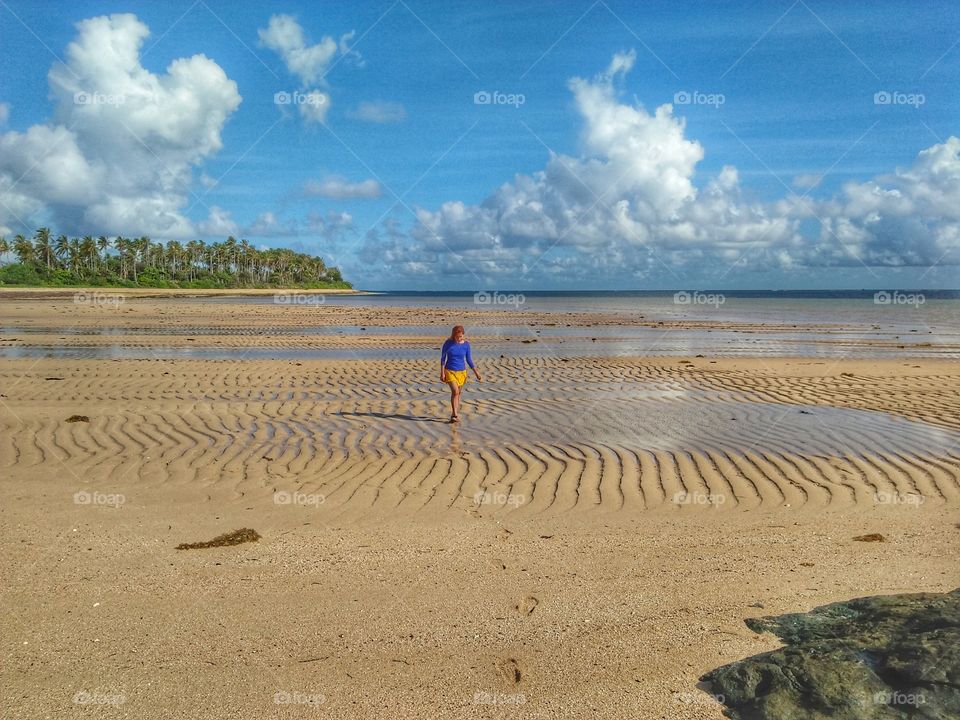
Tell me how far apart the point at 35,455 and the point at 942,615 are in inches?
420

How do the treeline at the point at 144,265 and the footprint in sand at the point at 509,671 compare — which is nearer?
the footprint in sand at the point at 509,671

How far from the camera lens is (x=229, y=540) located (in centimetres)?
707

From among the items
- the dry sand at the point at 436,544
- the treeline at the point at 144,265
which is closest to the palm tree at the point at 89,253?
the treeline at the point at 144,265

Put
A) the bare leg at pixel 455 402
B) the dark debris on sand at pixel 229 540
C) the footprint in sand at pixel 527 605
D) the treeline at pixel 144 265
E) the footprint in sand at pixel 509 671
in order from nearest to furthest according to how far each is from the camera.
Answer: the footprint in sand at pixel 509 671 < the footprint in sand at pixel 527 605 < the dark debris on sand at pixel 229 540 < the bare leg at pixel 455 402 < the treeline at pixel 144 265

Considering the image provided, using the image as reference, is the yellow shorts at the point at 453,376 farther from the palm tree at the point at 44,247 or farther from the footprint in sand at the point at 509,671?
the palm tree at the point at 44,247

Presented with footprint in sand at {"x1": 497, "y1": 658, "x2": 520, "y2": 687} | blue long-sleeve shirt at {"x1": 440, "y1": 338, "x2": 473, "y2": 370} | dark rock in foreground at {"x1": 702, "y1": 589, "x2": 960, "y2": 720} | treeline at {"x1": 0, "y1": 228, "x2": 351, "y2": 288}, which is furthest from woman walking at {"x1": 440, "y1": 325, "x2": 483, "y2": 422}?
treeline at {"x1": 0, "y1": 228, "x2": 351, "y2": 288}

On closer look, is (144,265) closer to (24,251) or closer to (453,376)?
(24,251)

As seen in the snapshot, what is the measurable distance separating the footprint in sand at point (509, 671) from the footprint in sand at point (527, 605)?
0.69 meters

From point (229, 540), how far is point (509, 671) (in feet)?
11.4

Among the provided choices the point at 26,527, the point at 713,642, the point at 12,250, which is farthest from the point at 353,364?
the point at 12,250

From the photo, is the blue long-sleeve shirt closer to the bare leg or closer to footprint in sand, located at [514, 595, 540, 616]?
the bare leg

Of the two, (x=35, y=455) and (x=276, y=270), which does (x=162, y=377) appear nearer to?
(x=35, y=455)

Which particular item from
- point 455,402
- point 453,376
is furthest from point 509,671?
point 453,376

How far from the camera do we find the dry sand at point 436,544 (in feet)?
15.1
